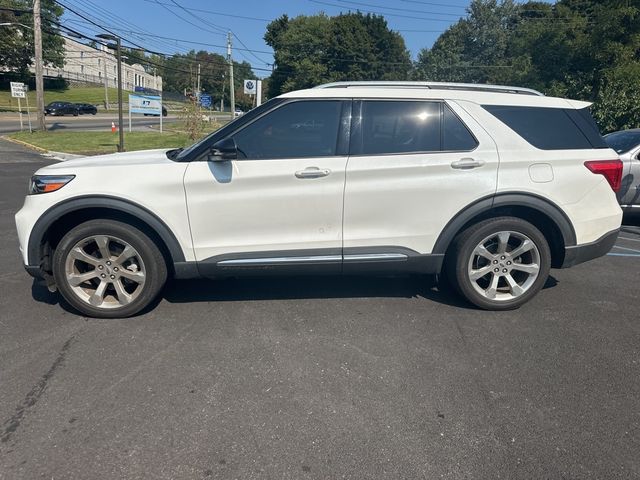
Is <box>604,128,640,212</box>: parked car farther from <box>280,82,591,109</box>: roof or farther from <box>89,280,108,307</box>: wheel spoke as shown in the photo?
<box>89,280,108,307</box>: wheel spoke

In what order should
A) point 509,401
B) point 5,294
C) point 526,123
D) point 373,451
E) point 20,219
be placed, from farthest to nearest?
point 5,294 < point 526,123 < point 20,219 < point 509,401 < point 373,451

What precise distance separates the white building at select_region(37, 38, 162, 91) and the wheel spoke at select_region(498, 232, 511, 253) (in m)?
85.0

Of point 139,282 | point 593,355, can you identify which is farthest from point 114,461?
point 593,355

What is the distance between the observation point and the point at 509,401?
9.06 ft

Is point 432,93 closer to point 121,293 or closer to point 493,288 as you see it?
point 493,288

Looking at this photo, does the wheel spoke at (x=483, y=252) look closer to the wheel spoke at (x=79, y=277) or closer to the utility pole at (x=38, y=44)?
the wheel spoke at (x=79, y=277)

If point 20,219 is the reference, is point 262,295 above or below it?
below

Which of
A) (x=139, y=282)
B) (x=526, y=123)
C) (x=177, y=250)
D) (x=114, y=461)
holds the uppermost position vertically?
(x=526, y=123)

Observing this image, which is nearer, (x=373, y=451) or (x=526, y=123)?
(x=373, y=451)

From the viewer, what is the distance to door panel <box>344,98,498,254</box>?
3680 mm

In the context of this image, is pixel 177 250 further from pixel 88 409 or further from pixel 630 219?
pixel 630 219

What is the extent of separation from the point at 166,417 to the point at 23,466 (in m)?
0.67

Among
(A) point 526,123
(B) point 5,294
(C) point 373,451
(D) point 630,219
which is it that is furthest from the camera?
(D) point 630,219

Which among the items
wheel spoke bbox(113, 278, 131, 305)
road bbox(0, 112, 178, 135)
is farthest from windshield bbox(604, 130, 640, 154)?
road bbox(0, 112, 178, 135)
